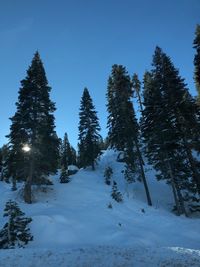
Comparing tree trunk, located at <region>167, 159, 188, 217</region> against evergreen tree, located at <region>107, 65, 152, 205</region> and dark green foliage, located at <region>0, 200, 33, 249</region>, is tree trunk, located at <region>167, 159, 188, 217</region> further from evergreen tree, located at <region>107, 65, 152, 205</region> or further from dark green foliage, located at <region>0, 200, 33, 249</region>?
dark green foliage, located at <region>0, 200, 33, 249</region>

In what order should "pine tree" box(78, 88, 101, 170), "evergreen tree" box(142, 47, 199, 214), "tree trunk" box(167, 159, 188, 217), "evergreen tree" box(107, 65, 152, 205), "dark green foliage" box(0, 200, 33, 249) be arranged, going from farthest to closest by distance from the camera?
"pine tree" box(78, 88, 101, 170) → "evergreen tree" box(107, 65, 152, 205) → "evergreen tree" box(142, 47, 199, 214) → "tree trunk" box(167, 159, 188, 217) → "dark green foliage" box(0, 200, 33, 249)

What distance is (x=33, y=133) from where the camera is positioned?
1138 inches

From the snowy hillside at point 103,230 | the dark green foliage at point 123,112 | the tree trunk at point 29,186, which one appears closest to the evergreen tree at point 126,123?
the dark green foliage at point 123,112

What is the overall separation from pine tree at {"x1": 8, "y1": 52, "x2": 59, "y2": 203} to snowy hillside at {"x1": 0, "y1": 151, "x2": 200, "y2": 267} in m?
2.77

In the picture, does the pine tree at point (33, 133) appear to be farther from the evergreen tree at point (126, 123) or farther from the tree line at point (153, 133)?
the evergreen tree at point (126, 123)

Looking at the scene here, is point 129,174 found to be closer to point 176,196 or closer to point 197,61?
point 176,196

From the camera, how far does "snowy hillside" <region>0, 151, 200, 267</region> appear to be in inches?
531

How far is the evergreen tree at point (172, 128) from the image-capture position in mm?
27344

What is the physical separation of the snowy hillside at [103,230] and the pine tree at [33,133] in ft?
9.10

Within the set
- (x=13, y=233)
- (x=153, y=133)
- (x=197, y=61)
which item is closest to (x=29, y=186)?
(x=13, y=233)

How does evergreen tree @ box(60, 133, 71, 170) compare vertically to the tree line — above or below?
above

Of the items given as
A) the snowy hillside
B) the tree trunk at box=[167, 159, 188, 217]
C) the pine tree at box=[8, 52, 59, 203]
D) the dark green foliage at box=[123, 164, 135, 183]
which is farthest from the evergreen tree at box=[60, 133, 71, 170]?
the tree trunk at box=[167, 159, 188, 217]

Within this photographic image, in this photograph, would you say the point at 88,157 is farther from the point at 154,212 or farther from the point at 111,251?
the point at 111,251

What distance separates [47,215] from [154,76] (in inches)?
778
